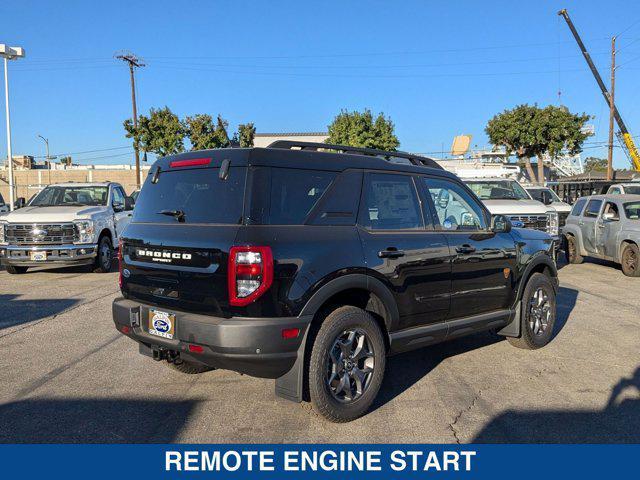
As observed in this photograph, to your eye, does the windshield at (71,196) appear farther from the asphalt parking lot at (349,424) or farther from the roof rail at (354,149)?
the roof rail at (354,149)

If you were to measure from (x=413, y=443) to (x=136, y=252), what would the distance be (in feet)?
8.24

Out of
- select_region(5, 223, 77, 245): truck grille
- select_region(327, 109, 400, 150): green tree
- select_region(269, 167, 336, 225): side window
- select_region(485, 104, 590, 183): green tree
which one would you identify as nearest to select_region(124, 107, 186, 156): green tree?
select_region(327, 109, 400, 150): green tree

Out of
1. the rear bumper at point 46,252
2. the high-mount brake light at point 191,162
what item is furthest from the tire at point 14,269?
the high-mount brake light at point 191,162

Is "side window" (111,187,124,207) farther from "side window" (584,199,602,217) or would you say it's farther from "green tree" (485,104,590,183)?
"green tree" (485,104,590,183)

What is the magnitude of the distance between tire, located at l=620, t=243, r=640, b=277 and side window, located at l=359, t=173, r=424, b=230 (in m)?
8.76

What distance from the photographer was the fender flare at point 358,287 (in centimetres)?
371

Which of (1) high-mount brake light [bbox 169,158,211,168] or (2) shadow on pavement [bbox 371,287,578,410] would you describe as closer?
(1) high-mount brake light [bbox 169,158,211,168]

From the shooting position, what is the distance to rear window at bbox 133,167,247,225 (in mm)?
3799

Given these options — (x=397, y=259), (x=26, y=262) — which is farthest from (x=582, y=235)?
(x=26, y=262)

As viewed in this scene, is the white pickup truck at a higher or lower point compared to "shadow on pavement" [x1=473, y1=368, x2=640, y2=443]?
higher

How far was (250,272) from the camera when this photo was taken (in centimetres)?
350

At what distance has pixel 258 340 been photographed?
11.5 ft

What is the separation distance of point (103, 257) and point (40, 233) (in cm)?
143

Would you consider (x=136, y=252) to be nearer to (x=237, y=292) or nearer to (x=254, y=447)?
(x=237, y=292)
